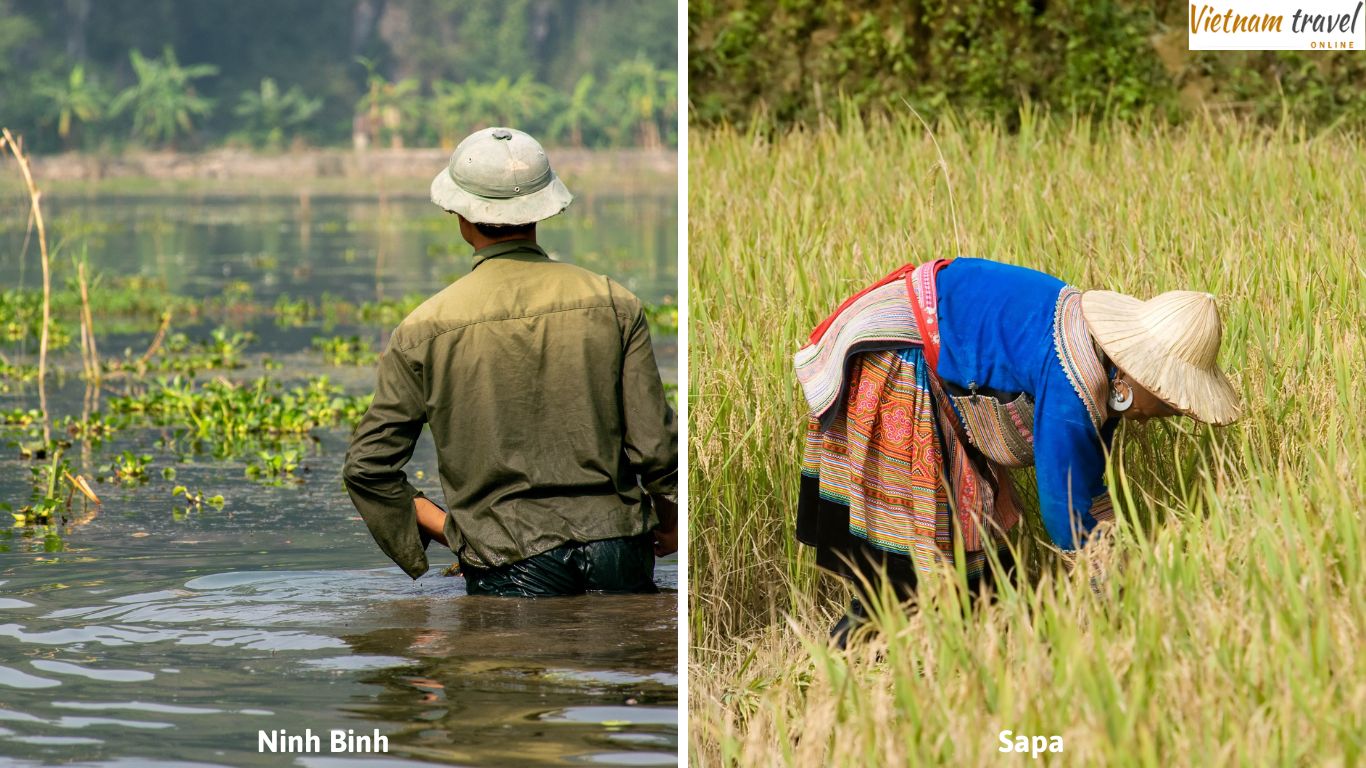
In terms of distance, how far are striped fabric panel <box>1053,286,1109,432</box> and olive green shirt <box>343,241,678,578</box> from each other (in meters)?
0.84

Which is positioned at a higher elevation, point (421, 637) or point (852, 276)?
point (852, 276)

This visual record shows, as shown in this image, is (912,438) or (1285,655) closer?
(1285,655)

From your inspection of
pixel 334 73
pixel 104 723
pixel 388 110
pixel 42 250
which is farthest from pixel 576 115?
pixel 104 723

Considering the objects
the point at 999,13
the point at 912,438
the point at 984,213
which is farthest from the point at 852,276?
the point at 999,13

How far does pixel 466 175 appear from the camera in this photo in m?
3.89

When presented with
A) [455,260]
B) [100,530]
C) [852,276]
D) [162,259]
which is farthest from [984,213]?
[162,259]

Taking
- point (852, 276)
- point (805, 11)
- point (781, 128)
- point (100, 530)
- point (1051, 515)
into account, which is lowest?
point (100, 530)

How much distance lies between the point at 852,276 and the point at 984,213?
58 centimetres

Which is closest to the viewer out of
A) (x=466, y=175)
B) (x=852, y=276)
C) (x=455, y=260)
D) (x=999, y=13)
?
(x=466, y=175)

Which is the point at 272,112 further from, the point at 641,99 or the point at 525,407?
the point at 525,407

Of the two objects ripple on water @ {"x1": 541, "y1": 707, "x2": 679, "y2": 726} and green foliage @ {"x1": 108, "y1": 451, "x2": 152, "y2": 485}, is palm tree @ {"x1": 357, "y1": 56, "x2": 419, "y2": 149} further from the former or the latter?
ripple on water @ {"x1": 541, "y1": 707, "x2": 679, "y2": 726}

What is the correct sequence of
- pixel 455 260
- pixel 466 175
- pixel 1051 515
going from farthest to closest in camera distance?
pixel 455 260 → pixel 466 175 → pixel 1051 515

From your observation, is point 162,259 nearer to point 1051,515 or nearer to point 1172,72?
point 1172,72

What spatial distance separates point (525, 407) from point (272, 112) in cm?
3907
